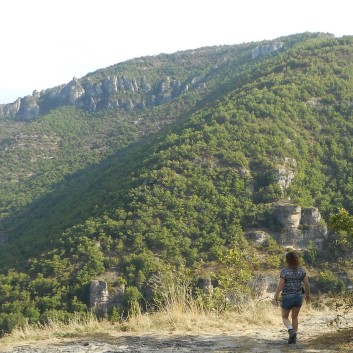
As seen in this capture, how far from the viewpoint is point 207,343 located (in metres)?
6.19

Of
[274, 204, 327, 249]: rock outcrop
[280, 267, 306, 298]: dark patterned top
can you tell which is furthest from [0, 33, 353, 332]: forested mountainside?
[280, 267, 306, 298]: dark patterned top

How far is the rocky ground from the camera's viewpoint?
570cm

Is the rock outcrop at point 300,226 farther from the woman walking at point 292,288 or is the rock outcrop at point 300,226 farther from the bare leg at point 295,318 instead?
the bare leg at point 295,318

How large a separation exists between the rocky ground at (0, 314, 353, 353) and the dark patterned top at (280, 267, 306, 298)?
0.71 metres

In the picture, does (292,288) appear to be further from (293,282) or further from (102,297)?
(102,297)

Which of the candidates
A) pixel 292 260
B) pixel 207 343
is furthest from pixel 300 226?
pixel 207 343

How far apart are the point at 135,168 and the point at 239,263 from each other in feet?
138

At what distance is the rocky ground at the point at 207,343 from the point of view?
5.70 metres

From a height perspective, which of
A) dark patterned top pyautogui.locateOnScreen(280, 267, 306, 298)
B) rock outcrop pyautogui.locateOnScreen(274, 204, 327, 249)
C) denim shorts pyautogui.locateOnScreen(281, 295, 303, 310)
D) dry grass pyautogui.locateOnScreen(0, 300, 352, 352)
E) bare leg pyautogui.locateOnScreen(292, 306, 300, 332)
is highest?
dark patterned top pyautogui.locateOnScreen(280, 267, 306, 298)

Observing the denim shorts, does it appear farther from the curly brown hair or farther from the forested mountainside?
the forested mountainside

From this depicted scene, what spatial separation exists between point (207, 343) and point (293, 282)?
165 cm

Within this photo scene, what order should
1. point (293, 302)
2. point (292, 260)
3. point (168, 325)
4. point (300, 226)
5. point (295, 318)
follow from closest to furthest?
point (295, 318) < point (293, 302) < point (292, 260) < point (168, 325) < point (300, 226)

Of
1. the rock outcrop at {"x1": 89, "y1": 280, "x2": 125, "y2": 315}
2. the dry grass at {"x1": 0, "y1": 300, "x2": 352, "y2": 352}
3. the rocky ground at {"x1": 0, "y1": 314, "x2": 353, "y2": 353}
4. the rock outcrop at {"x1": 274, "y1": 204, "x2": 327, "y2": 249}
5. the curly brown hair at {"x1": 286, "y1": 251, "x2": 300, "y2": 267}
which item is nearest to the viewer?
the rocky ground at {"x1": 0, "y1": 314, "x2": 353, "y2": 353}

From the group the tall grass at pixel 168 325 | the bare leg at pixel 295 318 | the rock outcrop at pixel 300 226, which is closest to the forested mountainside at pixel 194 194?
the rock outcrop at pixel 300 226
